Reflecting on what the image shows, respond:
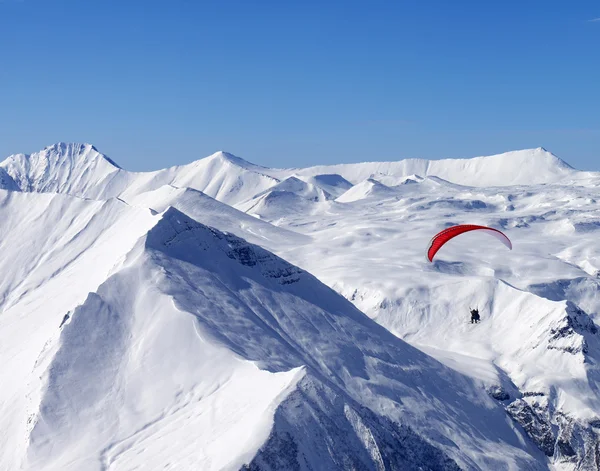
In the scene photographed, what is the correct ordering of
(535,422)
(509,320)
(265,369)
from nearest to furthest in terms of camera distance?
(265,369) → (535,422) → (509,320)

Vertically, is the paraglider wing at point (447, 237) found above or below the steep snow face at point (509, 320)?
above

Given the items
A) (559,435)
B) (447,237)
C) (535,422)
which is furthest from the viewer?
(535,422)

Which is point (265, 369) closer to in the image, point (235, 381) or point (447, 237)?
point (235, 381)

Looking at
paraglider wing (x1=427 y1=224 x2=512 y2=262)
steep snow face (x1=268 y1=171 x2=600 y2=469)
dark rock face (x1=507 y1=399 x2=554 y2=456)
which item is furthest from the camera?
steep snow face (x1=268 y1=171 x2=600 y2=469)

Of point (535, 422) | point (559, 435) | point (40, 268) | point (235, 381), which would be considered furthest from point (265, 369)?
point (40, 268)

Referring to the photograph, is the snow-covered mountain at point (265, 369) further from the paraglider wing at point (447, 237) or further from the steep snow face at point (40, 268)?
the paraglider wing at point (447, 237)

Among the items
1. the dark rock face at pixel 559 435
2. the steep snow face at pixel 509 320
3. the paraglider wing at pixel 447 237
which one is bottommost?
the dark rock face at pixel 559 435

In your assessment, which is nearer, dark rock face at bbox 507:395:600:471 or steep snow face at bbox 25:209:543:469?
steep snow face at bbox 25:209:543:469

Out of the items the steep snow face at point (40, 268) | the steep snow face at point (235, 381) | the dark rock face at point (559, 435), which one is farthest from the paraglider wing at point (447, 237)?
the steep snow face at point (40, 268)

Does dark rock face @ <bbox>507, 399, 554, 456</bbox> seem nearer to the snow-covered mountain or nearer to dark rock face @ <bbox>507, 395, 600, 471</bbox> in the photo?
dark rock face @ <bbox>507, 395, 600, 471</bbox>

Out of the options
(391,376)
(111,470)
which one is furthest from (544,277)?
(111,470)

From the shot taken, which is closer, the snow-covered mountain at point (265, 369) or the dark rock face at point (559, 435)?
the snow-covered mountain at point (265, 369)

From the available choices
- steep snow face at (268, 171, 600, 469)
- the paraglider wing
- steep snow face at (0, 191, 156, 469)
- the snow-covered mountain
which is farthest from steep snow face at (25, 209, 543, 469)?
the paraglider wing
